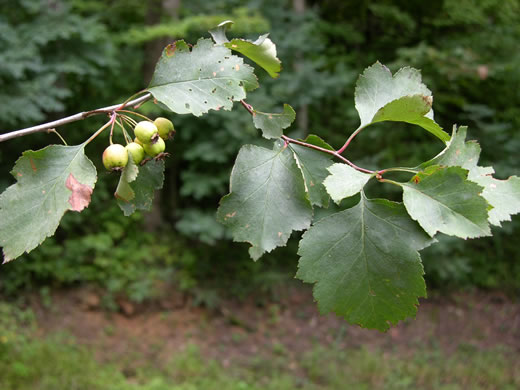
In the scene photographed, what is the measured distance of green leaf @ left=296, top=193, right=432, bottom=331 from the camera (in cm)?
59

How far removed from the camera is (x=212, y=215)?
483 cm

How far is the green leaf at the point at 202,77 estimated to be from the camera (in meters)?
0.66

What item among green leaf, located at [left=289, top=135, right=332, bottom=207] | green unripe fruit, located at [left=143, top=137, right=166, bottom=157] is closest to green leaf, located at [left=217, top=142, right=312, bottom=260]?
green leaf, located at [left=289, top=135, right=332, bottom=207]

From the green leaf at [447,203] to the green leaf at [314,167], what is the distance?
4.5 inches

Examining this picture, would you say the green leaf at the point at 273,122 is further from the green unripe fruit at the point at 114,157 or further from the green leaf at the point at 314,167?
the green unripe fruit at the point at 114,157

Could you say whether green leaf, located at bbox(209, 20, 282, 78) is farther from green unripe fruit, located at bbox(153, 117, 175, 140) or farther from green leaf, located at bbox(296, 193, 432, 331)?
green leaf, located at bbox(296, 193, 432, 331)

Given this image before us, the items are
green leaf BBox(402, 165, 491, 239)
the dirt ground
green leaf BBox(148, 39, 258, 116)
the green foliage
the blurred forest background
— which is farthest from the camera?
the dirt ground

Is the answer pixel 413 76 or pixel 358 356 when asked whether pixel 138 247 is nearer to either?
pixel 358 356

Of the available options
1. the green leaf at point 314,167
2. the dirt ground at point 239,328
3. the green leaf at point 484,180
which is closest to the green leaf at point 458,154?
the green leaf at point 484,180

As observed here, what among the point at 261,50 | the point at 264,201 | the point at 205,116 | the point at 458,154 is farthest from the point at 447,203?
the point at 205,116

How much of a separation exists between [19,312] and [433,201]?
4.79m

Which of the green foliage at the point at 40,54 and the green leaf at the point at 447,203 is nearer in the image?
the green leaf at the point at 447,203

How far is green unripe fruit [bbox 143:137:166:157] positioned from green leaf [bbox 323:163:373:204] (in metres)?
0.26

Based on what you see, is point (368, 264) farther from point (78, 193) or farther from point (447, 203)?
point (78, 193)
